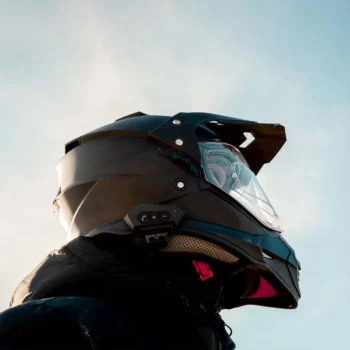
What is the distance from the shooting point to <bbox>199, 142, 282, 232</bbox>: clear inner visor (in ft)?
17.2

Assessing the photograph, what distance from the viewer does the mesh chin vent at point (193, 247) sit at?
4.88 metres

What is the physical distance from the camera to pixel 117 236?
16.0 ft

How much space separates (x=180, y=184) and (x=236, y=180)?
46cm

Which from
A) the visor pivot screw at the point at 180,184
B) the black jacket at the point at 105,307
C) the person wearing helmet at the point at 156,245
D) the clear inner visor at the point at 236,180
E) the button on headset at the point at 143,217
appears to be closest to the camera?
the black jacket at the point at 105,307

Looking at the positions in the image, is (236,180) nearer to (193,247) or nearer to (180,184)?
(180,184)

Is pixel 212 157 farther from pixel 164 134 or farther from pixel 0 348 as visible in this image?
pixel 0 348

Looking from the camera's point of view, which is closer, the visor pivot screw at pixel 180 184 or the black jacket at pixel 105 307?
the black jacket at pixel 105 307

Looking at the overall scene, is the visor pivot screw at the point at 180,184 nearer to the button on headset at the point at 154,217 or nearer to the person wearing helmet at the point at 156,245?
the person wearing helmet at the point at 156,245

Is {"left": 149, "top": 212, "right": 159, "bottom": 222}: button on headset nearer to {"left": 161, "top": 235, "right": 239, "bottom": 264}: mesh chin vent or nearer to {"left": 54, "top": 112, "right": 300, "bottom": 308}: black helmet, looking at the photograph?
{"left": 54, "top": 112, "right": 300, "bottom": 308}: black helmet

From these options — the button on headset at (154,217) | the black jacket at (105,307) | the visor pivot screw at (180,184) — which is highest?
the visor pivot screw at (180,184)

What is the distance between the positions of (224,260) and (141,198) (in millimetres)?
648

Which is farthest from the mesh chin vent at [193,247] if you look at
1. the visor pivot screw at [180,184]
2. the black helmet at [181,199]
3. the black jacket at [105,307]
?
the visor pivot screw at [180,184]

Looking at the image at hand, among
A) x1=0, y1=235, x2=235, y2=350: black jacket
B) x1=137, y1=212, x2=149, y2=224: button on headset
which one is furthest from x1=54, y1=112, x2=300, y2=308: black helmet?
x1=0, y1=235, x2=235, y2=350: black jacket

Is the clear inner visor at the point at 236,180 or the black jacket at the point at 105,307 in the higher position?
the clear inner visor at the point at 236,180
